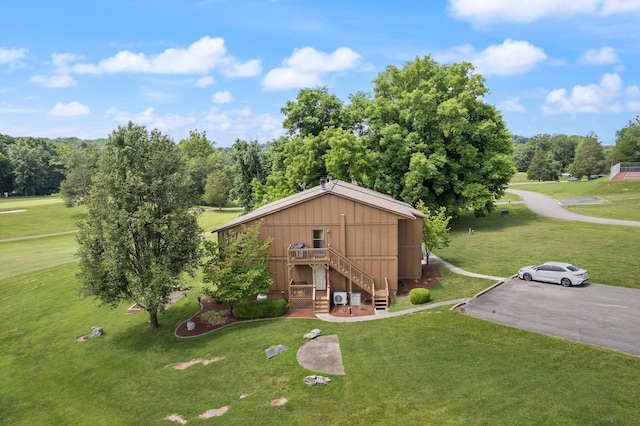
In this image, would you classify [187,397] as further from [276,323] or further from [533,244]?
[533,244]

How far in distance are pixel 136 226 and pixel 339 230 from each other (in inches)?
544

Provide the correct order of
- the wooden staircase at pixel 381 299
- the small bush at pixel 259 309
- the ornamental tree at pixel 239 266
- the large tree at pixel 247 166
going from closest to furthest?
1. the ornamental tree at pixel 239 266
2. the small bush at pixel 259 309
3. the wooden staircase at pixel 381 299
4. the large tree at pixel 247 166

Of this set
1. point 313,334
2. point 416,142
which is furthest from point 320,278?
point 416,142

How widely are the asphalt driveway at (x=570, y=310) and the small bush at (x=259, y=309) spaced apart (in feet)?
40.3

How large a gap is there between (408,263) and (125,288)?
68.2 ft

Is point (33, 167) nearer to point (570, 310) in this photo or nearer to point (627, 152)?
point (570, 310)

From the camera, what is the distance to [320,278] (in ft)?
97.5

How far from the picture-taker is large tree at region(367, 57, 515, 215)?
48.0 meters

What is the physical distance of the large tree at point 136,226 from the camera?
2552 cm

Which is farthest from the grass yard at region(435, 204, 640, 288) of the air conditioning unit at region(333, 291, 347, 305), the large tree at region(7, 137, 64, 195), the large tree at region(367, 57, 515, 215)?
the large tree at region(7, 137, 64, 195)

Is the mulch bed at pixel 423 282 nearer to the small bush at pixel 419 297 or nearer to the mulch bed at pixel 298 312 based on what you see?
the mulch bed at pixel 298 312

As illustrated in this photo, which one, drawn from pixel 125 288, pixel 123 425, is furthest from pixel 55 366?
pixel 123 425

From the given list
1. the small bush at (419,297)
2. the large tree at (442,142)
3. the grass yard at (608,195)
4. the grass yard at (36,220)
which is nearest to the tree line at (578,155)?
the grass yard at (608,195)

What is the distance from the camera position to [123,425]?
1733cm
